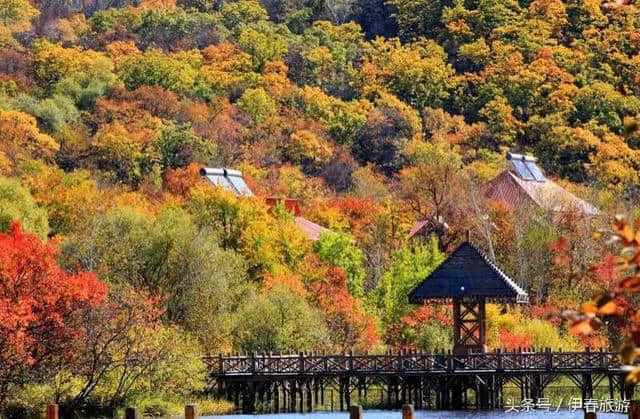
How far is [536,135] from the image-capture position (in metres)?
127

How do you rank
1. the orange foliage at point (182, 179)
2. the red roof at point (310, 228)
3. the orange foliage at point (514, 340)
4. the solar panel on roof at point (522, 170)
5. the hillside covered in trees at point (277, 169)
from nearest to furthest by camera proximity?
the hillside covered in trees at point (277, 169) → the orange foliage at point (514, 340) → the red roof at point (310, 228) → the solar panel on roof at point (522, 170) → the orange foliage at point (182, 179)

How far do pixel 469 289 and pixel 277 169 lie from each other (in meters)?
70.6

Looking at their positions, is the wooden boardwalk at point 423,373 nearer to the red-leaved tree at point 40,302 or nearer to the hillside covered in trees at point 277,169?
the hillside covered in trees at point 277,169

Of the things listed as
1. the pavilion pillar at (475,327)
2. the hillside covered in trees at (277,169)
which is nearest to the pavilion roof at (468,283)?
the pavilion pillar at (475,327)

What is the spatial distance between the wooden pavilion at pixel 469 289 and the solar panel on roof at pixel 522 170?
148 feet

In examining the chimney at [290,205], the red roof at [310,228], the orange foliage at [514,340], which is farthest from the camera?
the chimney at [290,205]

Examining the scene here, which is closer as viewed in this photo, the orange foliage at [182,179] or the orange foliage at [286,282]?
the orange foliage at [286,282]

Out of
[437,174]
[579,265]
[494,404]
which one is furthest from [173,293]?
[437,174]

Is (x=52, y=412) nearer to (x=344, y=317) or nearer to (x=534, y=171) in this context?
(x=344, y=317)

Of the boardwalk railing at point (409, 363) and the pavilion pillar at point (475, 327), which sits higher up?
the pavilion pillar at point (475, 327)

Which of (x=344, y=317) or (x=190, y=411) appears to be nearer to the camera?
(x=190, y=411)

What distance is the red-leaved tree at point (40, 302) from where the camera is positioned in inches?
1788

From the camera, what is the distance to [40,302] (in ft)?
155

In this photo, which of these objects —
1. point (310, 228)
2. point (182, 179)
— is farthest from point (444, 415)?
point (182, 179)
